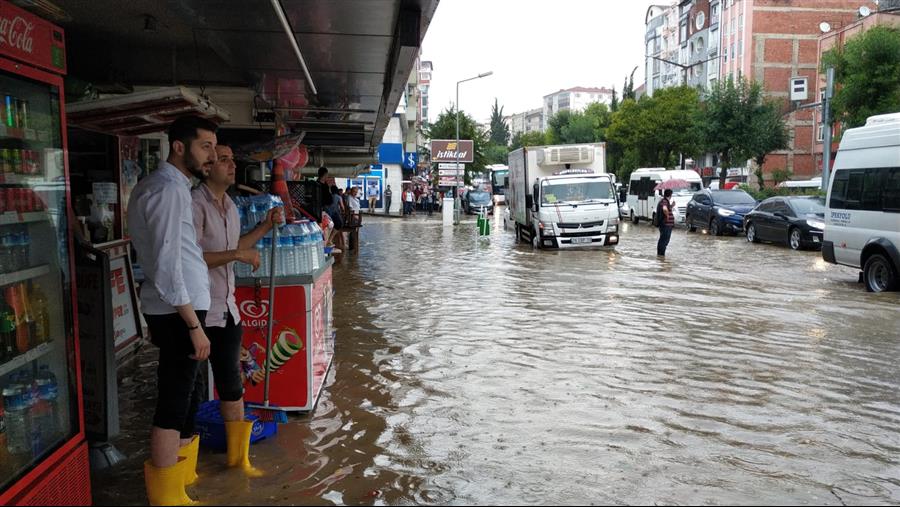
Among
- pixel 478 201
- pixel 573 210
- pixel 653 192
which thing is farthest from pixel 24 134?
pixel 478 201

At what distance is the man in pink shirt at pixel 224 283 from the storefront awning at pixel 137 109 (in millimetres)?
1759

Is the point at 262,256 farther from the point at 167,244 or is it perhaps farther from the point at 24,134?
the point at 24,134

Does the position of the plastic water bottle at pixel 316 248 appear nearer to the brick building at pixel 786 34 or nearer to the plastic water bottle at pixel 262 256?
the plastic water bottle at pixel 262 256

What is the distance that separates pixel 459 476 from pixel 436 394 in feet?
6.08

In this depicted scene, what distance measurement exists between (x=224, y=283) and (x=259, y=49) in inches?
178

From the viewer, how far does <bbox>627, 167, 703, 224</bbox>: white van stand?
32.8 m

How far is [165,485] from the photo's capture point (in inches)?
154

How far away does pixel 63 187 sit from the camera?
3.95 m

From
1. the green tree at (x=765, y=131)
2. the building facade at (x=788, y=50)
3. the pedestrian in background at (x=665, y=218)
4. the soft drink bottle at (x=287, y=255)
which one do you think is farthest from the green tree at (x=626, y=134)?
the soft drink bottle at (x=287, y=255)

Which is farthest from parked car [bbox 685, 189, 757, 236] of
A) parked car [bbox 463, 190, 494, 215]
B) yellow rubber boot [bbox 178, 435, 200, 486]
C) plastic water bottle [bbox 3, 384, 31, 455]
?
plastic water bottle [bbox 3, 384, 31, 455]

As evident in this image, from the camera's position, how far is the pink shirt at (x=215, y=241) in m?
4.32

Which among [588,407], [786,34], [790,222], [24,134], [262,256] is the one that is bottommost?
[588,407]

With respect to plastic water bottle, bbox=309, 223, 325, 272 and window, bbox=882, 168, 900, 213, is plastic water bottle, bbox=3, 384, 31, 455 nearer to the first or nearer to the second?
plastic water bottle, bbox=309, 223, 325, 272

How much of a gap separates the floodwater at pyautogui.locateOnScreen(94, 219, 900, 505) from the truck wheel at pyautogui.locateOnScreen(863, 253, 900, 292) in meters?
0.29
